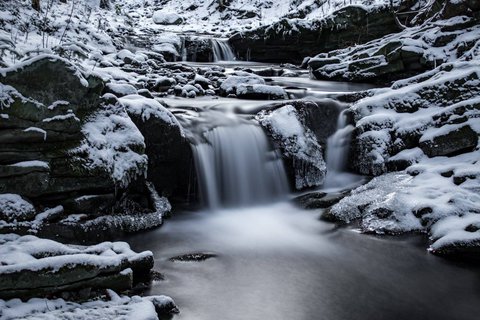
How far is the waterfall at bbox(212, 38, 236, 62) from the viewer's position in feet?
66.8

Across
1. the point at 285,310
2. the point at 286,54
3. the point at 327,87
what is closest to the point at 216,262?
the point at 285,310

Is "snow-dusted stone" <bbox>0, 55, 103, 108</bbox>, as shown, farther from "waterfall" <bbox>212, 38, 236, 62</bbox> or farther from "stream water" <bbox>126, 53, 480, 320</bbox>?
"waterfall" <bbox>212, 38, 236, 62</bbox>

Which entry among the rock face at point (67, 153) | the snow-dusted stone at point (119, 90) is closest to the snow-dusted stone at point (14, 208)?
the rock face at point (67, 153)

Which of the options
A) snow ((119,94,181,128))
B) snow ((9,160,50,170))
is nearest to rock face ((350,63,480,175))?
snow ((119,94,181,128))

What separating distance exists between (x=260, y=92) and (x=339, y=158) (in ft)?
9.94

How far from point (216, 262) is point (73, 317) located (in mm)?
2324

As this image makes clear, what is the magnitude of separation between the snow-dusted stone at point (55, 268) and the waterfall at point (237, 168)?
3457 mm

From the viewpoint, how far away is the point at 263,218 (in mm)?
7180

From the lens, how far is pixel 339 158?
8945 millimetres

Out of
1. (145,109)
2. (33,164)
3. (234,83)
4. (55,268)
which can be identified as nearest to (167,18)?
(234,83)

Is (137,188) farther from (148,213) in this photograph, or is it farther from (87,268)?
(87,268)

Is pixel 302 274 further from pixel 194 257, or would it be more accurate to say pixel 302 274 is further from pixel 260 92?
pixel 260 92

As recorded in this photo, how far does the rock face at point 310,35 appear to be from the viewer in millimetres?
17359

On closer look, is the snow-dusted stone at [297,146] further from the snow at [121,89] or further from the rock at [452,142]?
the snow at [121,89]
